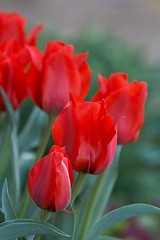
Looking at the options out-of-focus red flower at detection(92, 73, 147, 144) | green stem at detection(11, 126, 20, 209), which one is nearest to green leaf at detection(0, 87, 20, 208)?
green stem at detection(11, 126, 20, 209)

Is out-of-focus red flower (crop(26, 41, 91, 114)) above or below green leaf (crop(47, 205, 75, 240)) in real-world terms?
above

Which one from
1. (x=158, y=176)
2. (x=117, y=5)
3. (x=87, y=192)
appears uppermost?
(x=87, y=192)

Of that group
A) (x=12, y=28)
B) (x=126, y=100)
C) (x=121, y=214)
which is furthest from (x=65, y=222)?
(x=12, y=28)

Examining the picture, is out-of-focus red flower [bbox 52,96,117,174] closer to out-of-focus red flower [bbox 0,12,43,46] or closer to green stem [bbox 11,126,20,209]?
green stem [bbox 11,126,20,209]

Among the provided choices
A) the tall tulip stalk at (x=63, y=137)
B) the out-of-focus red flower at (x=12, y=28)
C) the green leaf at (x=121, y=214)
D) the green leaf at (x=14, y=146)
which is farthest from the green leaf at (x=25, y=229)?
the out-of-focus red flower at (x=12, y=28)

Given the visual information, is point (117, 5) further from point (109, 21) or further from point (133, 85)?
point (133, 85)

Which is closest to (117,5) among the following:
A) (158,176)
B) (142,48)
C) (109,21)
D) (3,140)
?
(109,21)
